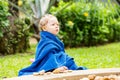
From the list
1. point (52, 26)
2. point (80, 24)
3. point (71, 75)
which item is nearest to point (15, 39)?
point (80, 24)

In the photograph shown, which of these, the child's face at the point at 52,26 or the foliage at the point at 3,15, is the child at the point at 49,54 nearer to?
the child's face at the point at 52,26

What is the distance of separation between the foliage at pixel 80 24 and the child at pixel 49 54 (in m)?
8.10

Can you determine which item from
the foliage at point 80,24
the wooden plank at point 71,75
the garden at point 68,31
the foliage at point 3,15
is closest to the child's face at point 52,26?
the wooden plank at point 71,75

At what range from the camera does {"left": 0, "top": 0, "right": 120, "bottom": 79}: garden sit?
8933 millimetres

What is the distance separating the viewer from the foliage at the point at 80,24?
41.5 ft

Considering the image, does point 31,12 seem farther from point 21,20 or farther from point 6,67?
point 6,67

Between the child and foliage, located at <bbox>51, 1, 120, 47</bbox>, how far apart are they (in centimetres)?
810

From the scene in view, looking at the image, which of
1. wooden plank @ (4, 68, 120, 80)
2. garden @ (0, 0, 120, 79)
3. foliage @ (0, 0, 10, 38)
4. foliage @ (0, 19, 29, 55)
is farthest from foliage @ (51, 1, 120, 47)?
wooden plank @ (4, 68, 120, 80)

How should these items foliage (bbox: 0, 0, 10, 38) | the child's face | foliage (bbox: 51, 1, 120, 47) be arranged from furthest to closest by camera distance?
foliage (bbox: 51, 1, 120, 47), foliage (bbox: 0, 0, 10, 38), the child's face

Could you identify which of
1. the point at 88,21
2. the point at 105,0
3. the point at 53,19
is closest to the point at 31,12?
the point at 88,21

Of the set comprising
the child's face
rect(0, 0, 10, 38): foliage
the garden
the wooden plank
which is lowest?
the garden

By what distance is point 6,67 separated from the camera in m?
7.47

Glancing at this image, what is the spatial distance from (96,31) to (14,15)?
3.21m

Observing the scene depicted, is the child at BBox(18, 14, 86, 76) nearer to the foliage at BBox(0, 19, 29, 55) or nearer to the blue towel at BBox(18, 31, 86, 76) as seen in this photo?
the blue towel at BBox(18, 31, 86, 76)
